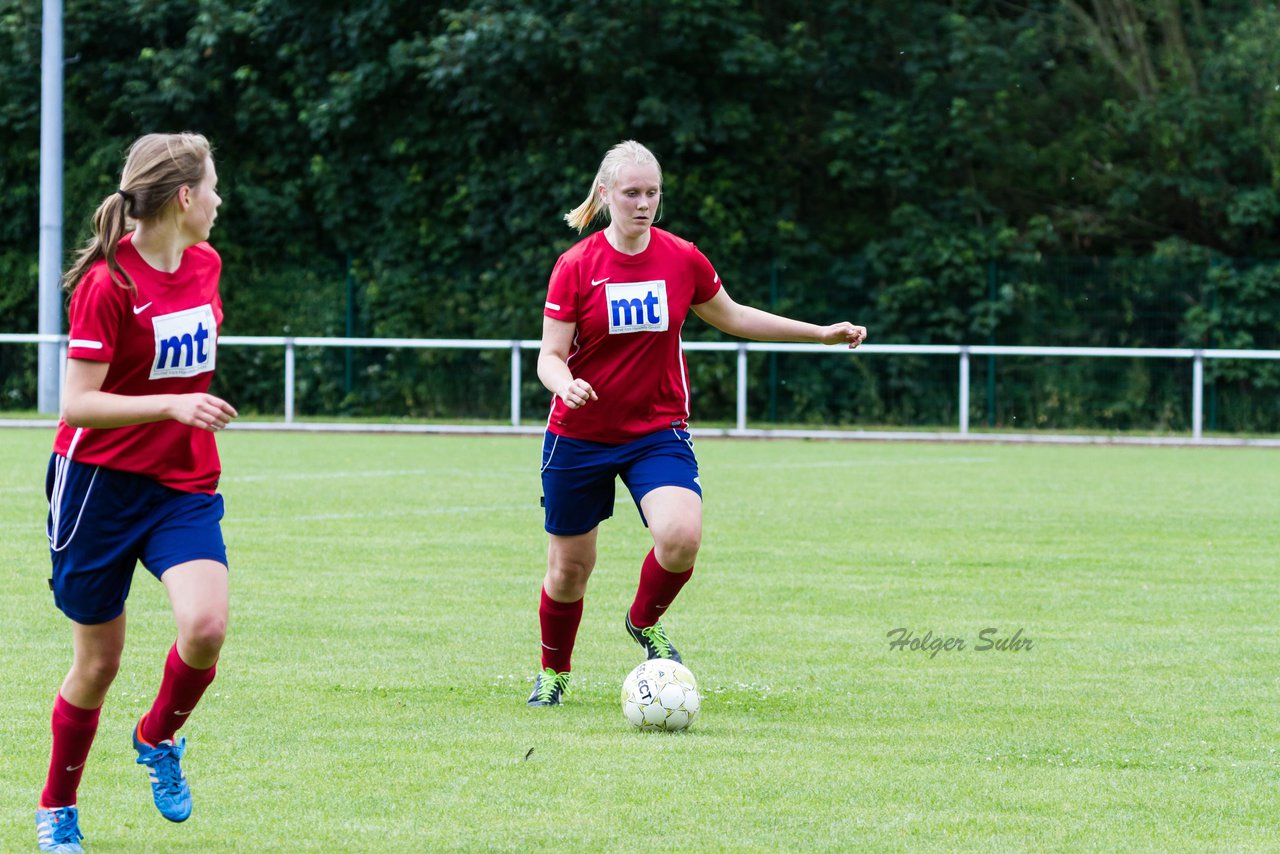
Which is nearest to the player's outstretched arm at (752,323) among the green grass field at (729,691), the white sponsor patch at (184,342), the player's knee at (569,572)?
the player's knee at (569,572)

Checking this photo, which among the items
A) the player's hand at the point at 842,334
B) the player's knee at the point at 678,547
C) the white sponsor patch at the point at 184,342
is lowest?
the player's knee at the point at 678,547

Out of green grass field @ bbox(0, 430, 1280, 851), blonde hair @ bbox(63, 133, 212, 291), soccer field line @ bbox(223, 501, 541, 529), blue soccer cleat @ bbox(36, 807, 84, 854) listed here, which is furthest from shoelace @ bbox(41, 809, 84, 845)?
soccer field line @ bbox(223, 501, 541, 529)

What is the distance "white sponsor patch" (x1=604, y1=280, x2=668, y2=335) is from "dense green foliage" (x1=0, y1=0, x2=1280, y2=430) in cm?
1861

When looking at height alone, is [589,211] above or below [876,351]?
below

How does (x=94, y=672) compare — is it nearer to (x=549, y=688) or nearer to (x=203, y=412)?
(x=203, y=412)

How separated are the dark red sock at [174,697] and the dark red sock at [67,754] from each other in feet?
0.62

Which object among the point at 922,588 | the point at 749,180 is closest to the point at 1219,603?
the point at 922,588

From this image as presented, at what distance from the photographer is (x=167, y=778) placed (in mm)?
4660

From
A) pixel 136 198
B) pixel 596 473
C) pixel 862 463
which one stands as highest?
pixel 136 198

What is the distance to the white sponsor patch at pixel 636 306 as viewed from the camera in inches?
252

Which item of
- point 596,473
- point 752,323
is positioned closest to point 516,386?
point 752,323

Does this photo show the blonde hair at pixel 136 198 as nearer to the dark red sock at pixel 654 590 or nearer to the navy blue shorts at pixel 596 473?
the navy blue shorts at pixel 596 473

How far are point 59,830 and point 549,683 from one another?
2.23 metres

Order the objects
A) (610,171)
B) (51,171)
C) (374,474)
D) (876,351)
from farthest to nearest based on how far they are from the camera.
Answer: (51,171)
(876,351)
(374,474)
(610,171)
